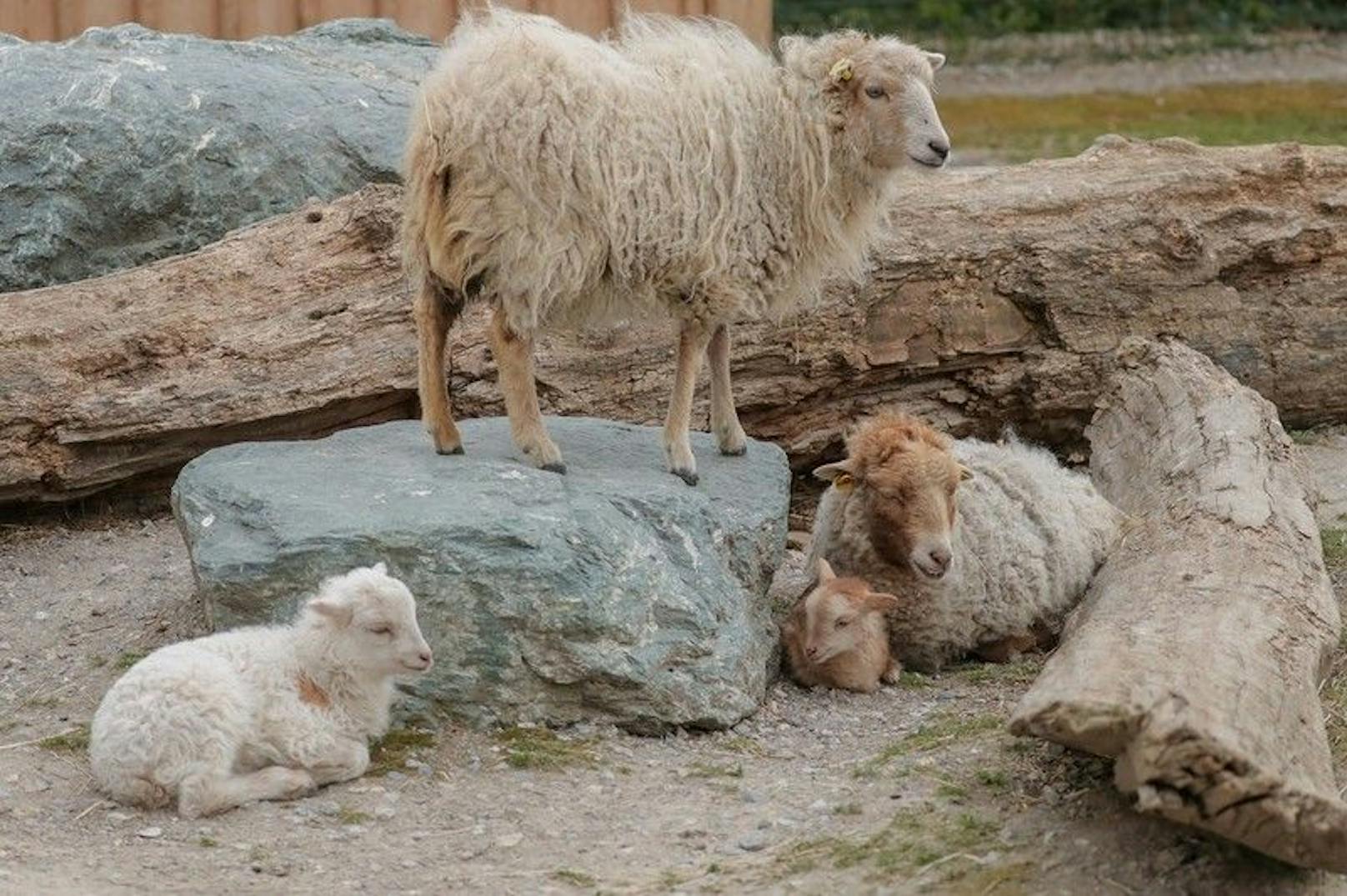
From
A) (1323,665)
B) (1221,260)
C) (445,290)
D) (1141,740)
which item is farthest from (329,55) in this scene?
(1141,740)

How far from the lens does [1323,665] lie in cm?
679

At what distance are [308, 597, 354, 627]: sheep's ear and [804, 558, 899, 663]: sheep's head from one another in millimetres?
1808

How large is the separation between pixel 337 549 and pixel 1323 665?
3.18 metres

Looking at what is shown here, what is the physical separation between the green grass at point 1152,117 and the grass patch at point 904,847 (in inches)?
416

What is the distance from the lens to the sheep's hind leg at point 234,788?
6.14 meters

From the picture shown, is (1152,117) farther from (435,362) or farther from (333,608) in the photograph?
(333,608)

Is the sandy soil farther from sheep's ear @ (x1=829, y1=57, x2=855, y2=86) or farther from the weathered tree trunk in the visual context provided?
sheep's ear @ (x1=829, y1=57, x2=855, y2=86)

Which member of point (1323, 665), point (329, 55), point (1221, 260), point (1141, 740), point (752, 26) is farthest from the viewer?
point (752, 26)

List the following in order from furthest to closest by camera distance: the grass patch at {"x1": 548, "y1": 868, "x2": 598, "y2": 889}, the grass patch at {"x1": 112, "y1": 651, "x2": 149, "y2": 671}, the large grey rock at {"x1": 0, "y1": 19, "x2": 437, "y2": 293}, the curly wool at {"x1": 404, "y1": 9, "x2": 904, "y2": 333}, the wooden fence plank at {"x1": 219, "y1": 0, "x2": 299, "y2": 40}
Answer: the wooden fence plank at {"x1": 219, "y1": 0, "x2": 299, "y2": 40} → the large grey rock at {"x1": 0, "y1": 19, "x2": 437, "y2": 293} → the grass patch at {"x1": 112, "y1": 651, "x2": 149, "y2": 671} → the curly wool at {"x1": 404, "y1": 9, "x2": 904, "y2": 333} → the grass patch at {"x1": 548, "y1": 868, "x2": 598, "y2": 889}

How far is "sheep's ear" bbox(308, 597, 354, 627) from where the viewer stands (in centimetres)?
641

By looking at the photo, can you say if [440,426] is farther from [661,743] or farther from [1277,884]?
[1277,884]

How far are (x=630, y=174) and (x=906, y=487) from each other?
1490 millimetres

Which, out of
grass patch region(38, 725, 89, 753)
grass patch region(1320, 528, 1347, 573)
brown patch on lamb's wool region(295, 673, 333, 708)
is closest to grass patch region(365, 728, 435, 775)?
brown patch on lamb's wool region(295, 673, 333, 708)

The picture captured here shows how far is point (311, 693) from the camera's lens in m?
6.48
